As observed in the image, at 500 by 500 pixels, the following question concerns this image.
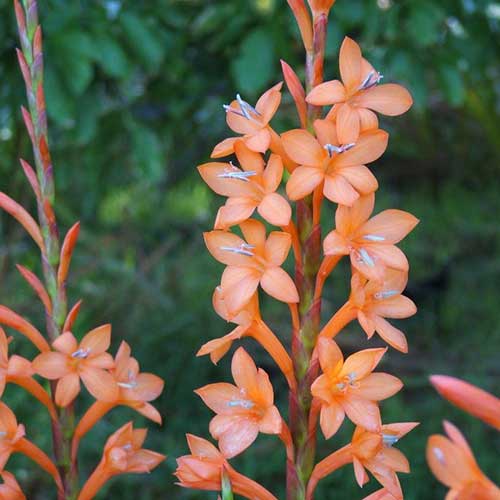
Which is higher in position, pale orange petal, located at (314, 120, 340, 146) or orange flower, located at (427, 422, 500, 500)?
pale orange petal, located at (314, 120, 340, 146)

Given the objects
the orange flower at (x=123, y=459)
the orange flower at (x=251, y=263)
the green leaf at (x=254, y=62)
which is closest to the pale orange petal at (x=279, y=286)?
the orange flower at (x=251, y=263)

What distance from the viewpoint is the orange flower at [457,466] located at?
2.39 ft

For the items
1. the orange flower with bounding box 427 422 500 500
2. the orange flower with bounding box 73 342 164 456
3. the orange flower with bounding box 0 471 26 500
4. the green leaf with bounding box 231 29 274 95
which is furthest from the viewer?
the green leaf with bounding box 231 29 274 95

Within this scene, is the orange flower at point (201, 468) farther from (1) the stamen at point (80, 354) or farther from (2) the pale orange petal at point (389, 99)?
(2) the pale orange petal at point (389, 99)

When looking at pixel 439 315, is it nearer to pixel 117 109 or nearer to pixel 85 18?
pixel 117 109

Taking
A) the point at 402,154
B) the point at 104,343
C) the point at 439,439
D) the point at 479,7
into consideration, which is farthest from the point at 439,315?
the point at 439,439

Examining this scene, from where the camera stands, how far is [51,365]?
1184mm

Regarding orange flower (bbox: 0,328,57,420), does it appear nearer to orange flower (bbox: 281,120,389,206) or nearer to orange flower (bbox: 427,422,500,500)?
orange flower (bbox: 281,120,389,206)

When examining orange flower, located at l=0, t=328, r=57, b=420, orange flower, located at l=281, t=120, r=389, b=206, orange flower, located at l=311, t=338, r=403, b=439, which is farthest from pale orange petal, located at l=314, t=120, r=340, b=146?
orange flower, located at l=0, t=328, r=57, b=420

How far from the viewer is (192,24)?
3.14 m

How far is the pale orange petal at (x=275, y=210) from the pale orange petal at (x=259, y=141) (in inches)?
2.1

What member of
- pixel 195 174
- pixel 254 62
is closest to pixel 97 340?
pixel 254 62

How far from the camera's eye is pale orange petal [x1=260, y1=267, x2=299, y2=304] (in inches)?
41.4

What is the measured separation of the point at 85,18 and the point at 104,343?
1.63 metres
